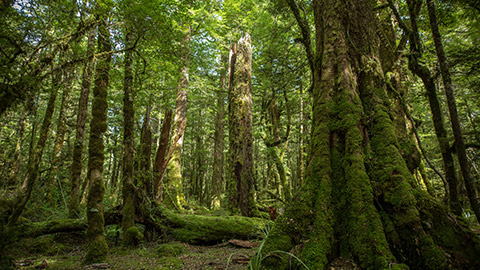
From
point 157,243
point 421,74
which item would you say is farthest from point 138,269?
point 421,74

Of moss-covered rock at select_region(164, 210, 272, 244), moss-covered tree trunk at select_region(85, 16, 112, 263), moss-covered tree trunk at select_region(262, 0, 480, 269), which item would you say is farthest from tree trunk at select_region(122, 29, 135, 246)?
moss-covered tree trunk at select_region(262, 0, 480, 269)

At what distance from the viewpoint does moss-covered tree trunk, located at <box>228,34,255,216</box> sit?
748 cm

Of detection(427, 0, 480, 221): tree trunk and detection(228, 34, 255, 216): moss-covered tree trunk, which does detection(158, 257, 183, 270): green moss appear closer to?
detection(228, 34, 255, 216): moss-covered tree trunk

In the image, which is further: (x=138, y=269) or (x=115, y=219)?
A: (x=115, y=219)

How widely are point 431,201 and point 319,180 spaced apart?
1346 mm

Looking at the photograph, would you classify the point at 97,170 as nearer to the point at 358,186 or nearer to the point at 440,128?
the point at 358,186

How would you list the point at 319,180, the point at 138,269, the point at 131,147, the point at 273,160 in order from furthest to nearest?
the point at 273,160
the point at 131,147
the point at 138,269
the point at 319,180

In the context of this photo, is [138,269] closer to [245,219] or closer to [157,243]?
[157,243]

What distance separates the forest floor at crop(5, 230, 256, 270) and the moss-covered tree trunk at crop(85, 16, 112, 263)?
0.30m

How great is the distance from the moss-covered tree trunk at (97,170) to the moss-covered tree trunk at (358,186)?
2982 millimetres

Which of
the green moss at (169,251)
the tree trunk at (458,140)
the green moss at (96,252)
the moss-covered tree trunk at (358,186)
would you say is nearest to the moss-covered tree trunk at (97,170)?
the green moss at (96,252)

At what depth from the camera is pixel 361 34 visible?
4.33 metres

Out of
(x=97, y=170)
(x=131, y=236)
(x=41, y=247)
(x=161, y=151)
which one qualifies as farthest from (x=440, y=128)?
(x=41, y=247)

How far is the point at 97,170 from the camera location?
416cm
